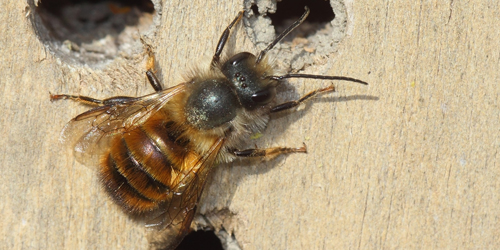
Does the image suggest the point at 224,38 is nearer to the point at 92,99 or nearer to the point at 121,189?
the point at 92,99

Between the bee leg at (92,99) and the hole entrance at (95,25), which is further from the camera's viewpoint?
the hole entrance at (95,25)

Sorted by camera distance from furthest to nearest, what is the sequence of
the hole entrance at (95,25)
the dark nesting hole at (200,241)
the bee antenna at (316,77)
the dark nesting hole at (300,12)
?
the dark nesting hole at (200,241) → the dark nesting hole at (300,12) → the hole entrance at (95,25) → the bee antenna at (316,77)

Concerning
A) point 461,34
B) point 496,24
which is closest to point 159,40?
point 461,34

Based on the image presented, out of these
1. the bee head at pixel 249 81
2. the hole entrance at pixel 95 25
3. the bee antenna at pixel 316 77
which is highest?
the hole entrance at pixel 95 25

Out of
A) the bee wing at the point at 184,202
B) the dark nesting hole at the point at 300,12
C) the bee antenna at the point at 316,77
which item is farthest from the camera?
the dark nesting hole at the point at 300,12

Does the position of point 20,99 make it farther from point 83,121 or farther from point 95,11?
point 95,11

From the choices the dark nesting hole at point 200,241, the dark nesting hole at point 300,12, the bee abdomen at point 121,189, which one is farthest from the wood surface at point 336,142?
the dark nesting hole at point 200,241

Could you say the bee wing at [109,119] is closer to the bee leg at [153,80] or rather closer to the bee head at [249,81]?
the bee leg at [153,80]

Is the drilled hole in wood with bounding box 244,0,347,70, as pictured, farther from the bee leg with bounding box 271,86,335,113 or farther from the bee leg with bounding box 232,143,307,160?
the bee leg with bounding box 232,143,307,160
